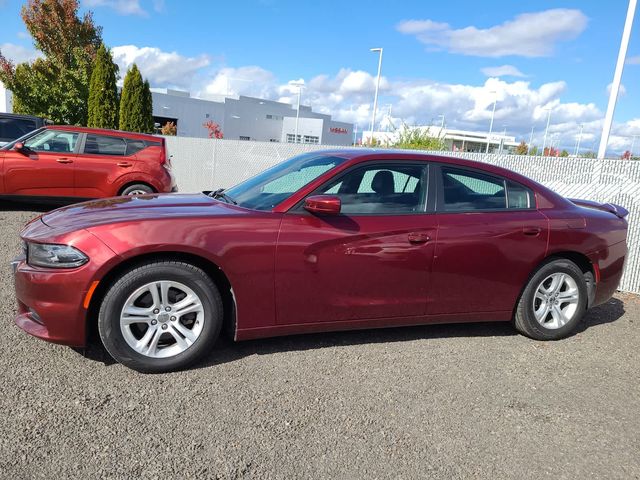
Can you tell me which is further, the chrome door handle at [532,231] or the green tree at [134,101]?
the green tree at [134,101]

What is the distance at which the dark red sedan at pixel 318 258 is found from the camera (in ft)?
10.5

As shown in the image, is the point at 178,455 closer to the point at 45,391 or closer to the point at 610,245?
the point at 45,391

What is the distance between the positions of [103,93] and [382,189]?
18.6 metres

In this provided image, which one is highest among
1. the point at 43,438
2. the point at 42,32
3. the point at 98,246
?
the point at 42,32

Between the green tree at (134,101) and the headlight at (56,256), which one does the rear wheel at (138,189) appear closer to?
the headlight at (56,256)

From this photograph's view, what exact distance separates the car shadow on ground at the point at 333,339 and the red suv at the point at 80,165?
19.2ft

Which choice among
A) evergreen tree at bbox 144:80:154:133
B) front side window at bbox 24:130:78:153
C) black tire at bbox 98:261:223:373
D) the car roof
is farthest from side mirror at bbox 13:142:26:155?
evergreen tree at bbox 144:80:154:133

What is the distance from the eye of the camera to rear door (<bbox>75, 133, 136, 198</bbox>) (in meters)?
9.09

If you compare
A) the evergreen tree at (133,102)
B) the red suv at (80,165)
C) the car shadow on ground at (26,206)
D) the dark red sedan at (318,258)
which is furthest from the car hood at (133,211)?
the evergreen tree at (133,102)

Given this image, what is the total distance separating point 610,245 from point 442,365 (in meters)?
2.13

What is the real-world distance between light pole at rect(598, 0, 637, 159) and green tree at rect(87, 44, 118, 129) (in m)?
17.2

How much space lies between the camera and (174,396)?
3072mm

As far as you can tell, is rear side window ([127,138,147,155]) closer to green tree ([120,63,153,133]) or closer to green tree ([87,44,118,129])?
green tree ([120,63,153,133])

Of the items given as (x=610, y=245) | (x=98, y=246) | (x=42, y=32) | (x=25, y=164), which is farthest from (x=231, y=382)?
(x=42, y=32)
